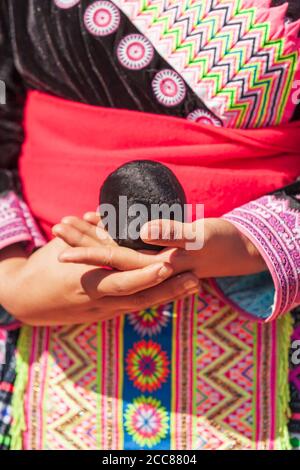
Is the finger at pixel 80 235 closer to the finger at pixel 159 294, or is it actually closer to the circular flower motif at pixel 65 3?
the finger at pixel 159 294

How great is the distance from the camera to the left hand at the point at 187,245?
81 centimetres

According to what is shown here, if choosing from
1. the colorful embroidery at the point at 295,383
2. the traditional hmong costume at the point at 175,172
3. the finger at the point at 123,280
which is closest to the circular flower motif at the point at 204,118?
the traditional hmong costume at the point at 175,172

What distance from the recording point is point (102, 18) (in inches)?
36.1

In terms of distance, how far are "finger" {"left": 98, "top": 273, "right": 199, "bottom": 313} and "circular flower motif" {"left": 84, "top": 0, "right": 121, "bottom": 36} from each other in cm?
37

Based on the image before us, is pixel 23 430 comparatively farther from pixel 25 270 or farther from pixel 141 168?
pixel 141 168

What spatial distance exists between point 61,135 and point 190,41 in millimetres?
263

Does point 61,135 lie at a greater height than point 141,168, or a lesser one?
greater

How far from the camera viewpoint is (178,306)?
40.4 inches

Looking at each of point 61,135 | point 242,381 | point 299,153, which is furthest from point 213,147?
point 242,381

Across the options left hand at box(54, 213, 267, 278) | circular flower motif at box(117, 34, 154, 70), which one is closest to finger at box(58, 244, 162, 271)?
left hand at box(54, 213, 267, 278)

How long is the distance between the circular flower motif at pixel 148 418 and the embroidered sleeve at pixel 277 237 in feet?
0.77

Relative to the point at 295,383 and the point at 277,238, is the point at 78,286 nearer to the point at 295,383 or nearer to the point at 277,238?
the point at 277,238
